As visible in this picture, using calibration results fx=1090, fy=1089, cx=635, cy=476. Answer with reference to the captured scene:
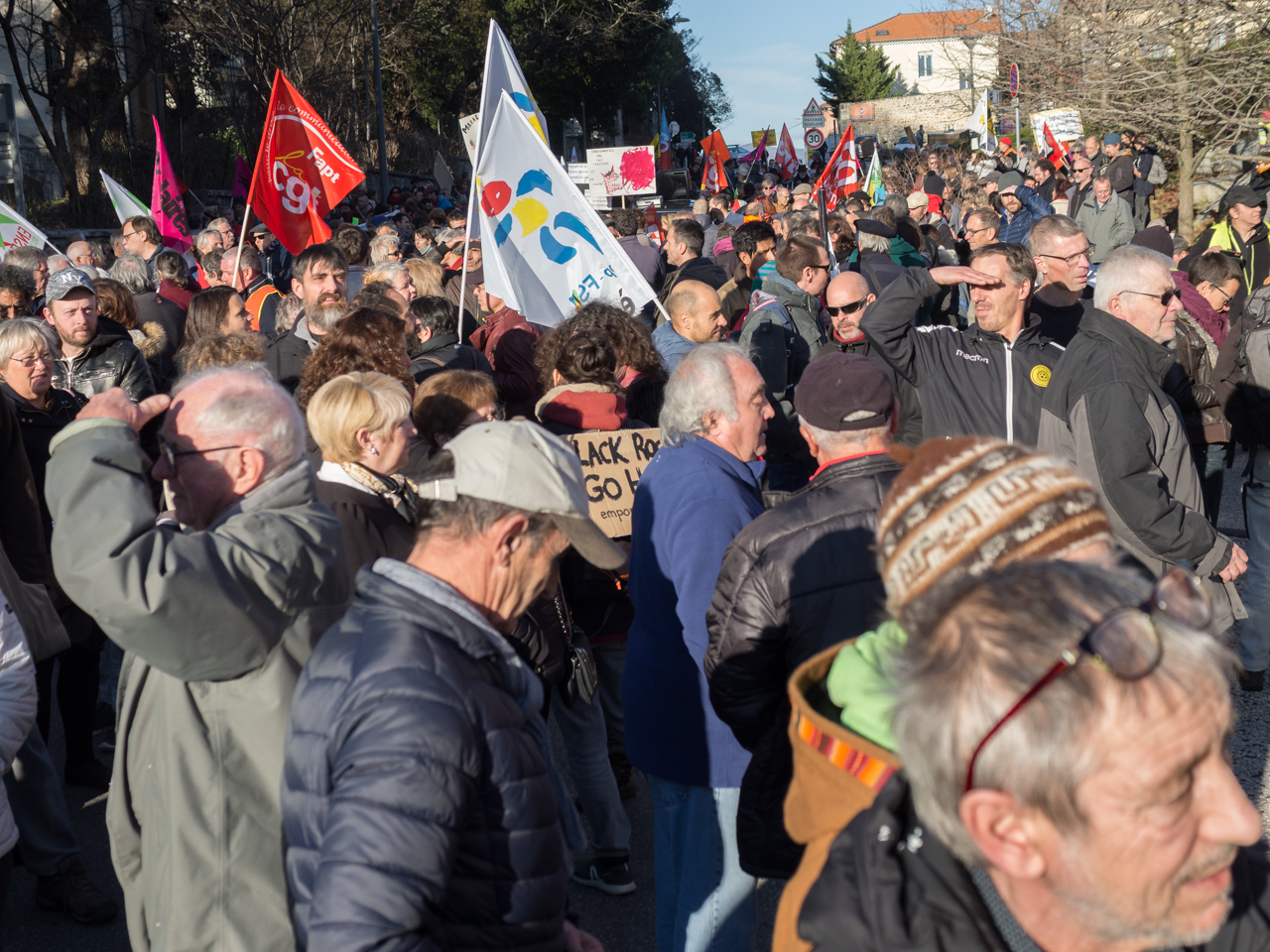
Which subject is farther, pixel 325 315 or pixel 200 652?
pixel 325 315

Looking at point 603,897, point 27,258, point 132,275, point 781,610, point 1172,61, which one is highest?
point 1172,61

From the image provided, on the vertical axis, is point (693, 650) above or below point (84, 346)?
below

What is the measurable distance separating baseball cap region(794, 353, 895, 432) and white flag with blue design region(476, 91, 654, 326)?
2887 millimetres

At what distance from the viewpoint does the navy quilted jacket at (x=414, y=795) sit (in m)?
1.63

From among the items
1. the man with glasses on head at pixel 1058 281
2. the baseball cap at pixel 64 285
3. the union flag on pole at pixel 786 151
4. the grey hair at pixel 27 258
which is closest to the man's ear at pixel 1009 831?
the man with glasses on head at pixel 1058 281

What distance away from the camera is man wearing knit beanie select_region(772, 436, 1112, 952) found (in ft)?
5.03

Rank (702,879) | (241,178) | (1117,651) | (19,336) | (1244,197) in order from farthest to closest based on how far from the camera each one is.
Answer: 1. (241,178)
2. (1244,197)
3. (19,336)
4. (702,879)
5. (1117,651)

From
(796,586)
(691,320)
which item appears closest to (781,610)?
(796,586)

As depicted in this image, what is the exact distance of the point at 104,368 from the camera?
5434 mm

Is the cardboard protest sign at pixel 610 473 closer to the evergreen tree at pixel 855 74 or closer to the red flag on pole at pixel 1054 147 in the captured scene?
the red flag on pole at pixel 1054 147

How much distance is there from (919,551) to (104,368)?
196 inches

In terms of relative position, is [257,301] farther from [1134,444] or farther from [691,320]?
[1134,444]

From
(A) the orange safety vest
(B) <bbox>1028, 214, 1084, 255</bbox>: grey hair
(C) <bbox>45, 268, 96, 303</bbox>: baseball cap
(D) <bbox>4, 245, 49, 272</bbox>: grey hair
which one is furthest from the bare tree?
(C) <bbox>45, 268, 96, 303</bbox>: baseball cap

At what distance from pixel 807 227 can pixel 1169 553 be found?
5457 mm
